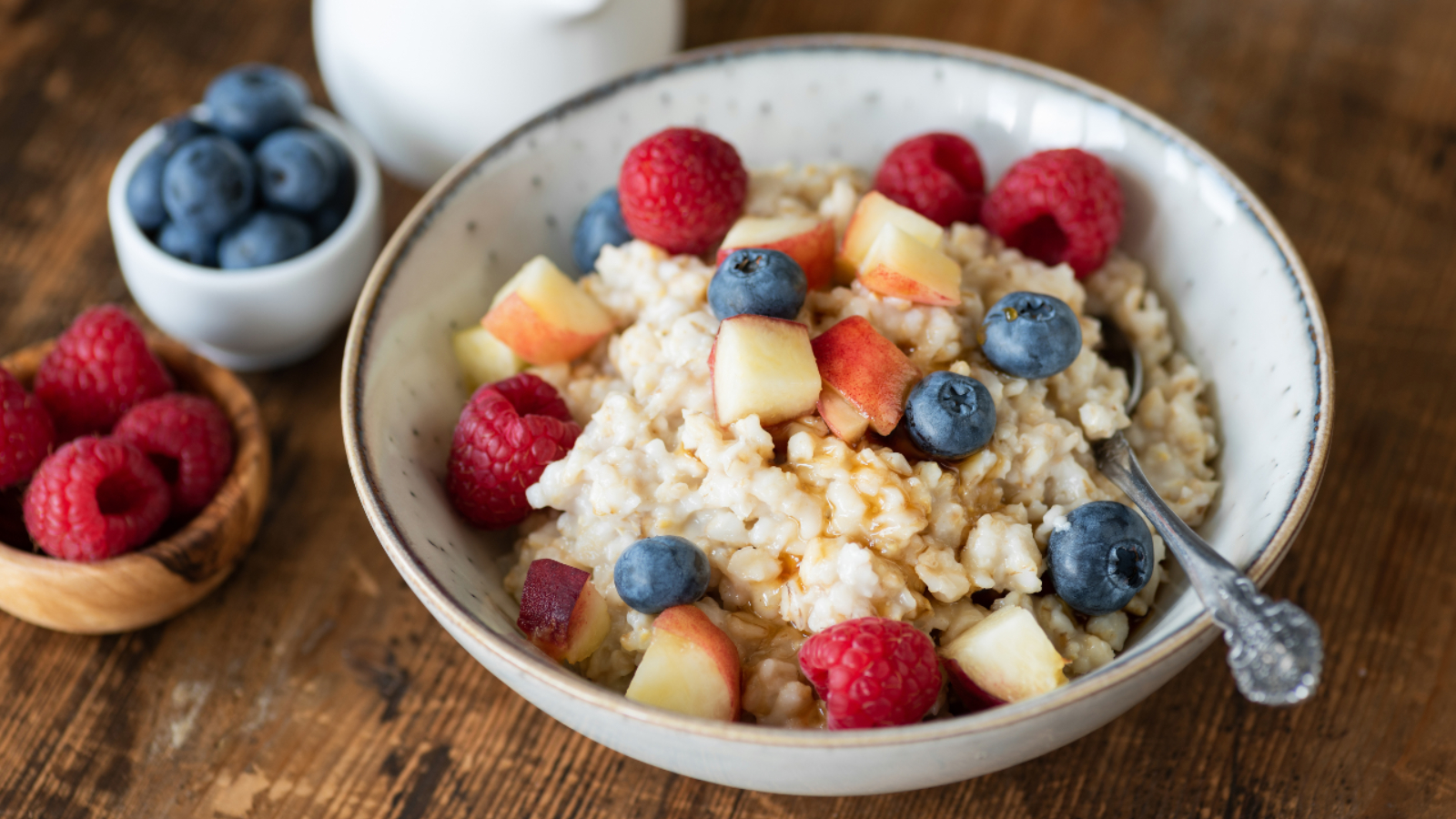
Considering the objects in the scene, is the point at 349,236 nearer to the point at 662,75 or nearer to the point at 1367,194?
the point at 662,75

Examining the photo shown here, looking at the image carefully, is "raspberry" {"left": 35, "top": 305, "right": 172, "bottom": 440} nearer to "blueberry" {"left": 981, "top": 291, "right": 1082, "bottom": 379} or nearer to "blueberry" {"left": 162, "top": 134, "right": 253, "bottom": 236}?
"blueberry" {"left": 162, "top": 134, "right": 253, "bottom": 236}

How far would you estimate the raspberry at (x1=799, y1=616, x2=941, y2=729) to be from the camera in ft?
3.61

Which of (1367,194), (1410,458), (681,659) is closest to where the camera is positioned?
(681,659)

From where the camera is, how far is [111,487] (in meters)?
1.45

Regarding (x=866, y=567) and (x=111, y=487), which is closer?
(x=866, y=567)

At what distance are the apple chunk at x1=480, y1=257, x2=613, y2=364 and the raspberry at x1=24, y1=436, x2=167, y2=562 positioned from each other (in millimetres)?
500

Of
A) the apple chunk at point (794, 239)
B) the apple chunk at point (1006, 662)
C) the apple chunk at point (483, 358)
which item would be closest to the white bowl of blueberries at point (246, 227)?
the apple chunk at point (483, 358)

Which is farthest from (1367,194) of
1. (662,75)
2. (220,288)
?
(220,288)

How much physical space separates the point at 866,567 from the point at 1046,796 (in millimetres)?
408

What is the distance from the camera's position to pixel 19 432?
57.1 inches

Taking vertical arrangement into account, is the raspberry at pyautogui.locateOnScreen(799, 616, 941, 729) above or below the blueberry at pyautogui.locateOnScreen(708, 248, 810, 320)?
below

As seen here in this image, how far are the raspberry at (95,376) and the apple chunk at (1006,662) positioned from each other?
1.17 meters

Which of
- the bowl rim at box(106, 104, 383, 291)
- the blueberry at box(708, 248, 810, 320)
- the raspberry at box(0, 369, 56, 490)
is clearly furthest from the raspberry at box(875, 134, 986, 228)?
the raspberry at box(0, 369, 56, 490)

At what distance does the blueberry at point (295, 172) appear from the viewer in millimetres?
1756
